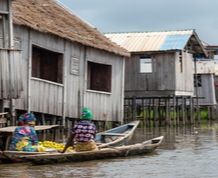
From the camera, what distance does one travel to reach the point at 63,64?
21469 mm

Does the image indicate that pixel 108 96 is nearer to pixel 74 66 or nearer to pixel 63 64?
pixel 74 66

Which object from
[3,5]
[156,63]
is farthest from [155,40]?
[3,5]

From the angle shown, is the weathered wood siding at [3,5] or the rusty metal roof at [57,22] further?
the rusty metal roof at [57,22]

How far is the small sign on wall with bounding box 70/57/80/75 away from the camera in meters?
22.0

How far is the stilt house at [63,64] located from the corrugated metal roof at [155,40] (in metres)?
6.77

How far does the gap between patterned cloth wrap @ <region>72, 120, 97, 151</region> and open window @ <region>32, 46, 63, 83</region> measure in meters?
7.23

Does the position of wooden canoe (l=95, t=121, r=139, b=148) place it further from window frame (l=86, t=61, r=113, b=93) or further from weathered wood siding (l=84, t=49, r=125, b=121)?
window frame (l=86, t=61, r=113, b=93)

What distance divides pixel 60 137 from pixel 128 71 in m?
12.3

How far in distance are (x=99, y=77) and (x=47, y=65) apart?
3248 mm

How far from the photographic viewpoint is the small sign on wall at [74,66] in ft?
72.3

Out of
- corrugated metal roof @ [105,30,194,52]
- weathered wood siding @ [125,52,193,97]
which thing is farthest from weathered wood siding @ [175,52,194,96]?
corrugated metal roof @ [105,30,194,52]

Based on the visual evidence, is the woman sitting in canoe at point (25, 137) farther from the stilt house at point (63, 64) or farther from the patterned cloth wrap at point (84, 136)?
the stilt house at point (63, 64)

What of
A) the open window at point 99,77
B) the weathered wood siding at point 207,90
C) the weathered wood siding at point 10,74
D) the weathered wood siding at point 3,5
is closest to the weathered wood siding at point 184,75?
the weathered wood siding at point 207,90

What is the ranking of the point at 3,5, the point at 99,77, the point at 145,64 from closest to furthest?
1. the point at 3,5
2. the point at 99,77
3. the point at 145,64
